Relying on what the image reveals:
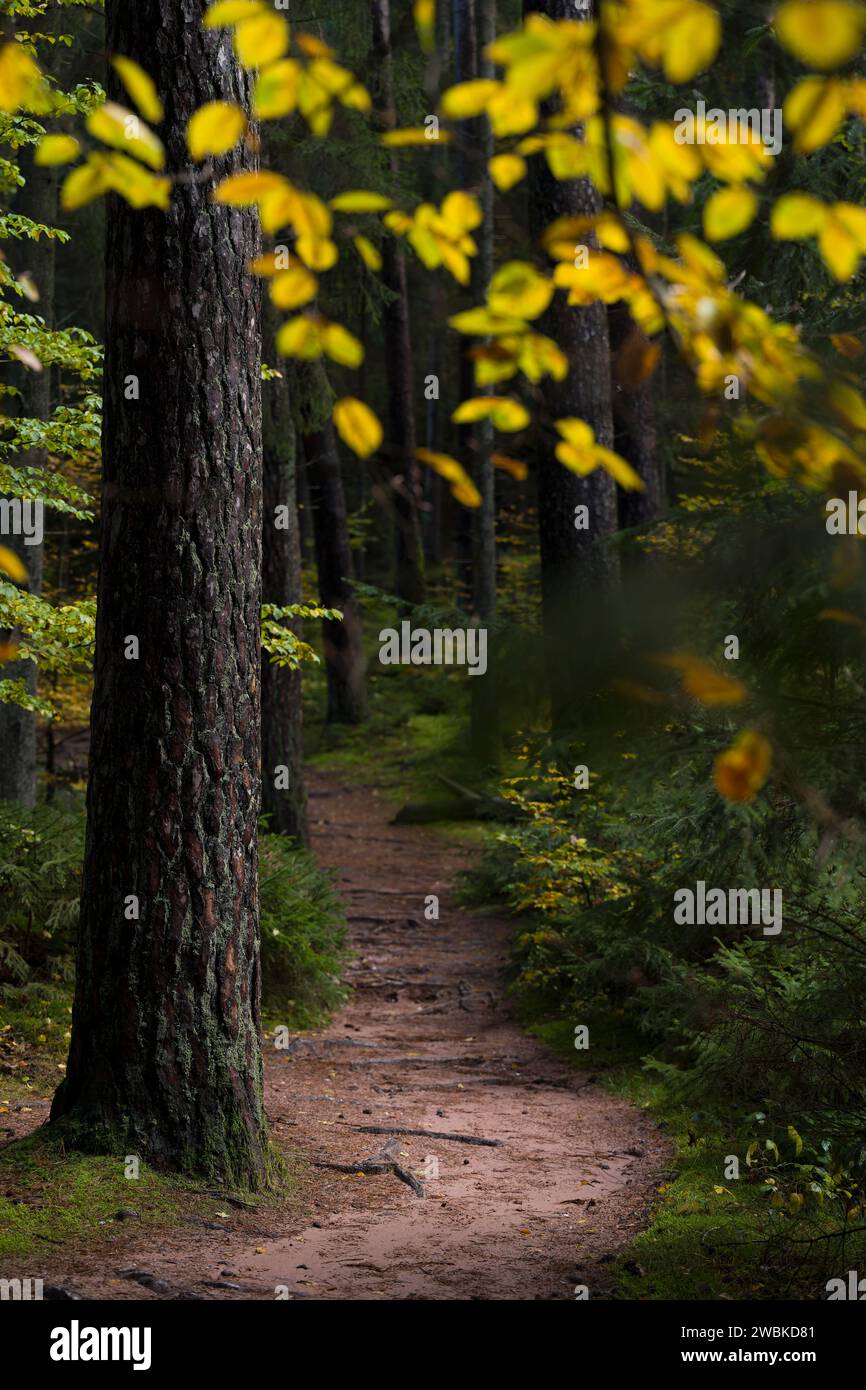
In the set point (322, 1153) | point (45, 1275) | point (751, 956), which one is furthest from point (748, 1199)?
point (45, 1275)

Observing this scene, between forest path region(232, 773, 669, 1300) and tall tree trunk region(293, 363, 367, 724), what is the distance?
9207mm

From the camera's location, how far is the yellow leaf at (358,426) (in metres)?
1.90

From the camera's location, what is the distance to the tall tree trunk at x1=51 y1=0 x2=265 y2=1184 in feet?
16.5

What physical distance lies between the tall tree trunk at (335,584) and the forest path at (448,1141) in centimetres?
921

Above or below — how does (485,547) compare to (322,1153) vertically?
above

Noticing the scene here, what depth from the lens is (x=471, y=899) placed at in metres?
12.6

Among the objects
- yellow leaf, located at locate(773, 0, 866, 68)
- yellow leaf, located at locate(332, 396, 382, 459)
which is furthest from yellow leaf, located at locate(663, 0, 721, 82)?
yellow leaf, located at locate(332, 396, 382, 459)

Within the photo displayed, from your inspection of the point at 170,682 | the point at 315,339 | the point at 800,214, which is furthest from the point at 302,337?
the point at 170,682

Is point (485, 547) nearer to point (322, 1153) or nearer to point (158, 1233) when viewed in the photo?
point (322, 1153)

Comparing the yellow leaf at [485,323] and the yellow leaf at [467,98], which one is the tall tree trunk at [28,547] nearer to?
the yellow leaf at [485,323]

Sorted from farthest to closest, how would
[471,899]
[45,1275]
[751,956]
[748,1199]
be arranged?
1. [471,899]
2. [751,956]
3. [748,1199]
4. [45,1275]

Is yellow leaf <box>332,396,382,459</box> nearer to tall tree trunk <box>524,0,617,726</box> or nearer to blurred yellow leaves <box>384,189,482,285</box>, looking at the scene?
blurred yellow leaves <box>384,189,482,285</box>

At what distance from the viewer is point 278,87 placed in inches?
70.7
